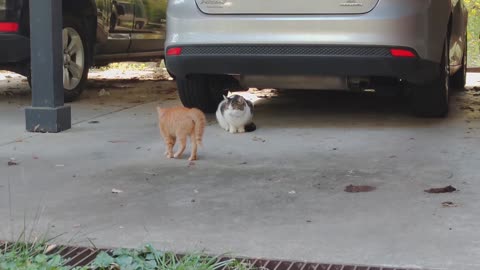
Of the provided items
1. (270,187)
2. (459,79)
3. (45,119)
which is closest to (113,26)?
(45,119)

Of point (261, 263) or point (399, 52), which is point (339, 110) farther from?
point (261, 263)

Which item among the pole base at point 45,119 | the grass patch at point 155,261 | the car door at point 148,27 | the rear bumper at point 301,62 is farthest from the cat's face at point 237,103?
the car door at point 148,27

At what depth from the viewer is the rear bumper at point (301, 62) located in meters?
5.03

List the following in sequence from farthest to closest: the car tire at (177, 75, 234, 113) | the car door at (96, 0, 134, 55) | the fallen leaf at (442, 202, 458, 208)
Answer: the car door at (96, 0, 134, 55) → the car tire at (177, 75, 234, 113) → the fallen leaf at (442, 202, 458, 208)

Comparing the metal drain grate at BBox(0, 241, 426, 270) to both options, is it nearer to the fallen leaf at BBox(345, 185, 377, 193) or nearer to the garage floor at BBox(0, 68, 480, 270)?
the garage floor at BBox(0, 68, 480, 270)

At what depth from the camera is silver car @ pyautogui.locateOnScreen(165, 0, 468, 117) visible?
4.98m

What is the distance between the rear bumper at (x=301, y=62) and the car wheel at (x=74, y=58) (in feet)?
6.04

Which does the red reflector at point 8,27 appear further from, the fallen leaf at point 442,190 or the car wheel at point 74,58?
the fallen leaf at point 442,190

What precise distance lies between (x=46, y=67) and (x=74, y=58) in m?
1.58

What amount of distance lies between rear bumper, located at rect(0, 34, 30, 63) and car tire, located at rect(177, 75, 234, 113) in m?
1.38

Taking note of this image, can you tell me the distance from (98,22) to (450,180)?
14.9 feet

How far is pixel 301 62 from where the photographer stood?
516 cm

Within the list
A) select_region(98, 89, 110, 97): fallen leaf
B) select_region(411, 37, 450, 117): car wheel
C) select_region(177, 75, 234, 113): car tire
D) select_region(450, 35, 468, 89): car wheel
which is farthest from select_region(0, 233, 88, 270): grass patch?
select_region(450, 35, 468, 89): car wheel

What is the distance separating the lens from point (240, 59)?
206 inches
